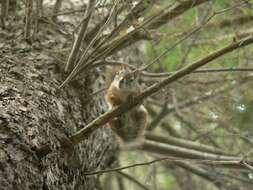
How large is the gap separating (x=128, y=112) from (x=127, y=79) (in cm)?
18

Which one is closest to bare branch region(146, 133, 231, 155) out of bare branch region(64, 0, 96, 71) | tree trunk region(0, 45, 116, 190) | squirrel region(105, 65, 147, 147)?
squirrel region(105, 65, 147, 147)

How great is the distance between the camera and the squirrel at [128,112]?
2256mm

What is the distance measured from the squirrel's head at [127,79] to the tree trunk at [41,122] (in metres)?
0.18

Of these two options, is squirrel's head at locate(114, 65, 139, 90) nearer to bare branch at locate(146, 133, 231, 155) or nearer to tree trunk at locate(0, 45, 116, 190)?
tree trunk at locate(0, 45, 116, 190)

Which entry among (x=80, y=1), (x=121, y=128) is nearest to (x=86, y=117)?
(x=121, y=128)

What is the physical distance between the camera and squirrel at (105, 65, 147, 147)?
226cm

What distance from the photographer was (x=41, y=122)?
1702mm

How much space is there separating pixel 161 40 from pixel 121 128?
645 mm

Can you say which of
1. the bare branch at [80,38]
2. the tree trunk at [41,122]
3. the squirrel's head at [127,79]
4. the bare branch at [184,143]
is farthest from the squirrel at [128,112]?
the bare branch at [184,143]

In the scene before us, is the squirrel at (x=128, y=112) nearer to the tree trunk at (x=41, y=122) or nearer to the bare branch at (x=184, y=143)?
the tree trunk at (x=41, y=122)

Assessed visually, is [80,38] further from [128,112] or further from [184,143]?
[184,143]

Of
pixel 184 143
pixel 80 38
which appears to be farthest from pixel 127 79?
pixel 184 143

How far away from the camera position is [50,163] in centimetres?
166

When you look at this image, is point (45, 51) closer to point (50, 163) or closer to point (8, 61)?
point (8, 61)
